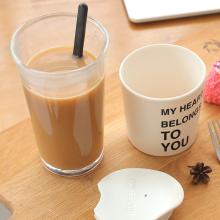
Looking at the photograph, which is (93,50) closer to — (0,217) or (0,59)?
(0,59)

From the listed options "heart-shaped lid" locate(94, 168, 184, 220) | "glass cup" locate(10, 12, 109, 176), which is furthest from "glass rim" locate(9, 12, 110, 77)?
"heart-shaped lid" locate(94, 168, 184, 220)

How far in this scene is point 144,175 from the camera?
2.10 ft

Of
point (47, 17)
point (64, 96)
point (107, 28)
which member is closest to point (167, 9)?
point (107, 28)

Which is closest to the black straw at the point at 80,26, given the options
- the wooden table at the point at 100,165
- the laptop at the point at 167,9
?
the wooden table at the point at 100,165

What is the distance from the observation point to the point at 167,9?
1074 millimetres

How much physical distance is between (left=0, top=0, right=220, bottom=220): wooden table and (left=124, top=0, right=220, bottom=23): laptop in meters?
0.08

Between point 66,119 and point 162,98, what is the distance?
0.18 m

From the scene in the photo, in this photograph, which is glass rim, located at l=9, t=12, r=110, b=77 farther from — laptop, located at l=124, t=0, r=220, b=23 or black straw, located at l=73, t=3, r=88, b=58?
laptop, located at l=124, t=0, r=220, b=23

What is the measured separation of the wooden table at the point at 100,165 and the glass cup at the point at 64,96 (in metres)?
0.04

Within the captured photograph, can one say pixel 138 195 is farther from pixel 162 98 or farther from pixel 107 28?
pixel 107 28

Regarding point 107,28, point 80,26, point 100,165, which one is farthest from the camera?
point 107,28

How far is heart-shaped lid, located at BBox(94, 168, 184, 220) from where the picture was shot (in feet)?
1.87

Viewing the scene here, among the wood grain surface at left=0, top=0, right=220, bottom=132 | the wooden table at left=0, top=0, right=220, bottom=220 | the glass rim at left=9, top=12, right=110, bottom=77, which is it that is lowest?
the wooden table at left=0, top=0, right=220, bottom=220

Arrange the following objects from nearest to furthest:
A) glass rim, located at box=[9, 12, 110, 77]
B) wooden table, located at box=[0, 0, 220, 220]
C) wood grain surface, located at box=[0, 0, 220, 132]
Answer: glass rim, located at box=[9, 12, 110, 77] < wooden table, located at box=[0, 0, 220, 220] < wood grain surface, located at box=[0, 0, 220, 132]
